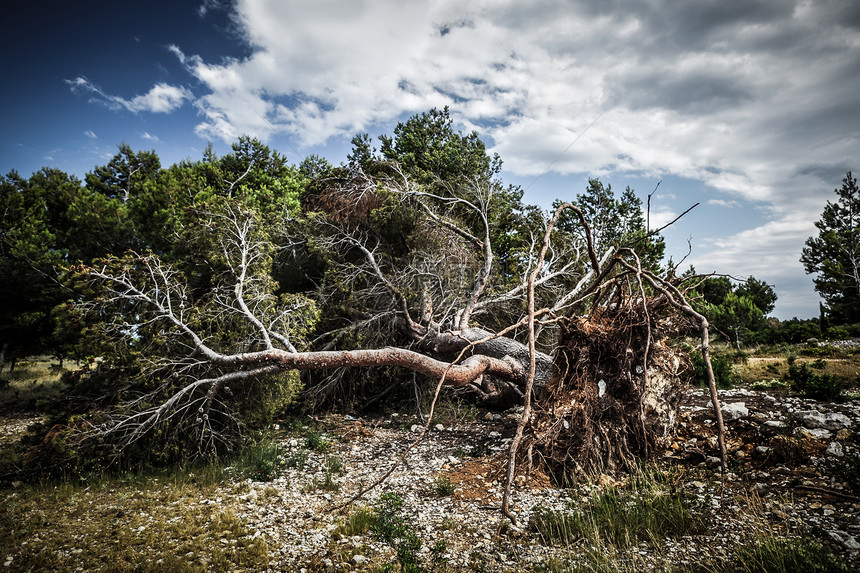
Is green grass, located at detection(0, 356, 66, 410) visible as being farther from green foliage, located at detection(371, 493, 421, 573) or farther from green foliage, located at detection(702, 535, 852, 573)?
green foliage, located at detection(702, 535, 852, 573)

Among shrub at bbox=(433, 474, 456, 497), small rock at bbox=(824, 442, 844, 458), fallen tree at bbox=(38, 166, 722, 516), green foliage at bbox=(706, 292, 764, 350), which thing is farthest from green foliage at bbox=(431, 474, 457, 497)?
green foliage at bbox=(706, 292, 764, 350)

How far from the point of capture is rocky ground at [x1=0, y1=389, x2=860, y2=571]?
3164 mm

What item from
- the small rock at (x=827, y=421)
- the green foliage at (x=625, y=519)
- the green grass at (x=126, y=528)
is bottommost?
the green grass at (x=126, y=528)

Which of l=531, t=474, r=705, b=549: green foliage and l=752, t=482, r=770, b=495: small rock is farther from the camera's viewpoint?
l=752, t=482, r=770, b=495: small rock

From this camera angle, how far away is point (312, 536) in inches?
153

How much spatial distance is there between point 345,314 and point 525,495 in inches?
268

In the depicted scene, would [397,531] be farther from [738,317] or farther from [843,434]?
[738,317]

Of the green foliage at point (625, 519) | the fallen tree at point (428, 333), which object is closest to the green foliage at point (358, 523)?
the green foliage at point (625, 519)

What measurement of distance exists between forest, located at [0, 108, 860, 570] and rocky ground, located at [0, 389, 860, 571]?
1.10 ft

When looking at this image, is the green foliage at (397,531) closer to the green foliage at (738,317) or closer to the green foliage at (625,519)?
the green foliage at (625,519)

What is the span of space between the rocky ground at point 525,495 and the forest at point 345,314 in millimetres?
334

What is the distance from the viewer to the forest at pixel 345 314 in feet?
15.9

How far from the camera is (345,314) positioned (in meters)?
10.1

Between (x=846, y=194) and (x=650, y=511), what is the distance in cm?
2678
